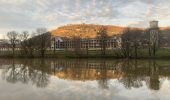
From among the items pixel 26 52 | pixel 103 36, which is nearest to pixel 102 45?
pixel 103 36

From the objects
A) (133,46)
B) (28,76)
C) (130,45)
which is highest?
(130,45)

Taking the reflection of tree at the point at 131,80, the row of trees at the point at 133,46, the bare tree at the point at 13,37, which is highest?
the bare tree at the point at 13,37

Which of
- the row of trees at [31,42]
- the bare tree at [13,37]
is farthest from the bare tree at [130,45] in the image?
the bare tree at [13,37]

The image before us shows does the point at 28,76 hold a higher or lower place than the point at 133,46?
lower

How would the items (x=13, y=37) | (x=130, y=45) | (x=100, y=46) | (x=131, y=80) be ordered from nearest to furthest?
(x=131, y=80) < (x=130, y=45) < (x=100, y=46) < (x=13, y=37)

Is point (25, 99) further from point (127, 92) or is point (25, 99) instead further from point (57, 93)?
point (127, 92)

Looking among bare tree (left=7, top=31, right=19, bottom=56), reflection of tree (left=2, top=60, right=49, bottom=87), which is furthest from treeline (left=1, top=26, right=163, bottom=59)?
reflection of tree (left=2, top=60, right=49, bottom=87)

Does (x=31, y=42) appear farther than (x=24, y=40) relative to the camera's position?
No

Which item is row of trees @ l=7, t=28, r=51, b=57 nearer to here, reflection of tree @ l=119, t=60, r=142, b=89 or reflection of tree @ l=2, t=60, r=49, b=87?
reflection of tree @ l=2, t=60, r=49, b=87

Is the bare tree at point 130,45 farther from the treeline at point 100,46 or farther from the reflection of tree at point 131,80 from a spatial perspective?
the reflection of tree at point 131,80

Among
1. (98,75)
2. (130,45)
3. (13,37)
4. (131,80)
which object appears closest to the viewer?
(131,80)

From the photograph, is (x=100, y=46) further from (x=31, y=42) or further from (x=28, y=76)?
(x=28, y=76)

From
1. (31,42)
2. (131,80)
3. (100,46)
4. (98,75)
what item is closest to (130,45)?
(100,46)

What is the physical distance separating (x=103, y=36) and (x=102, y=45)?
392cm
